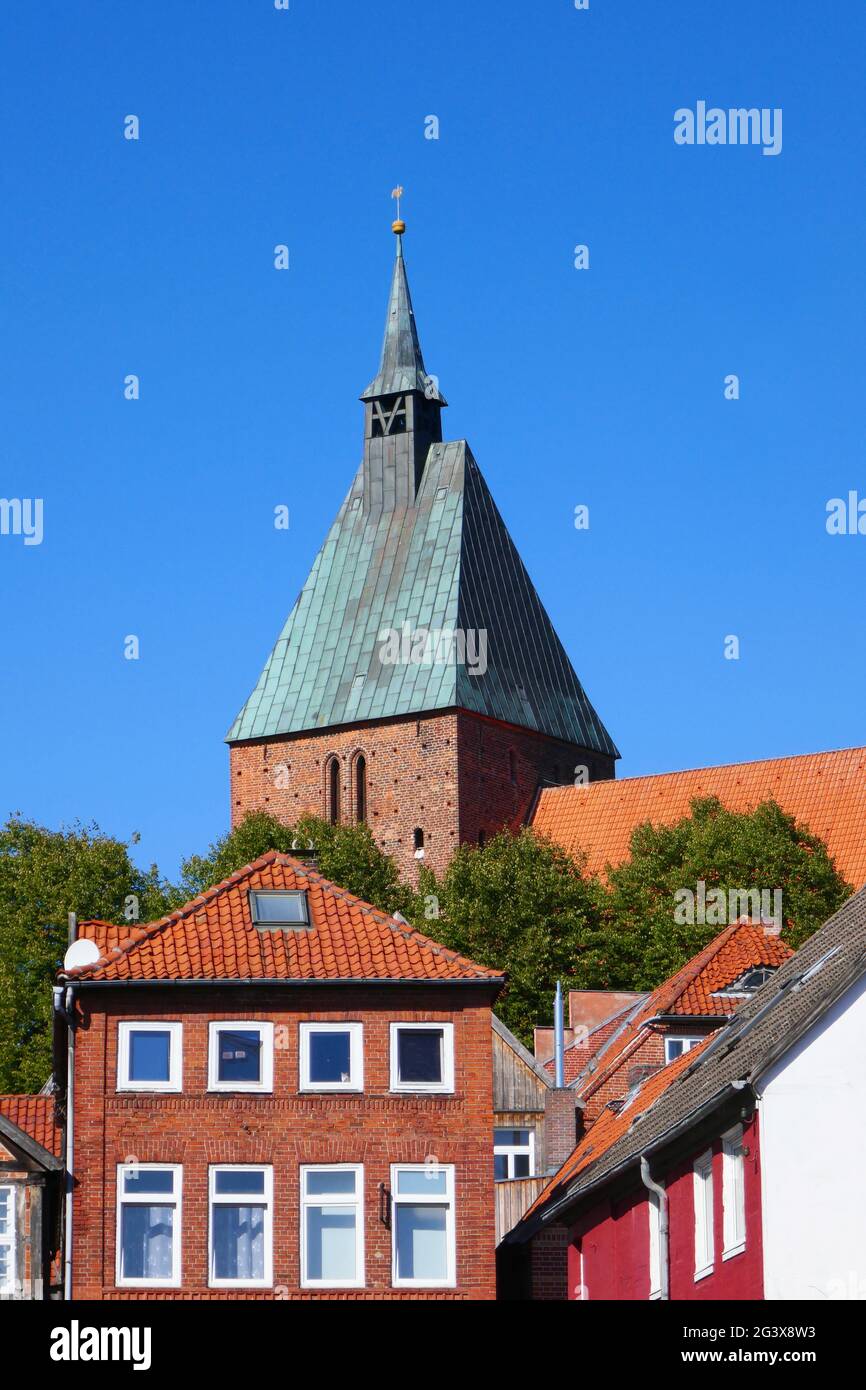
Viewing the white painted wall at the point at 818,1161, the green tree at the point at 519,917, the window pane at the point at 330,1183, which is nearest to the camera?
the white painted wall at the point at 818,1161

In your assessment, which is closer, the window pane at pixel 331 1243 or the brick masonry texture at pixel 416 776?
the window pane at pixel 331 1243

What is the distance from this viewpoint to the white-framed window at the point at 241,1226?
108ft

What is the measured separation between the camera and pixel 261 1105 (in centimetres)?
3381

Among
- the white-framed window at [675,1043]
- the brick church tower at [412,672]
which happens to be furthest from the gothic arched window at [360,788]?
the white-framed window at [675,1043]

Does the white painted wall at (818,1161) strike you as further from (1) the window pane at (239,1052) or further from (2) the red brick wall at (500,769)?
(2) the red brick wall at (500,769)

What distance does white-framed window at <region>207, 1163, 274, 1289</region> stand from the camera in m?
33.0

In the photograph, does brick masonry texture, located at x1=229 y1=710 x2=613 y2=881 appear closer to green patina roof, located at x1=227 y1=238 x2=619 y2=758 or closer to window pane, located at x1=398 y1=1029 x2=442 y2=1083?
green patina roof, located at x1=227 y1=238 x2=619 y2=758

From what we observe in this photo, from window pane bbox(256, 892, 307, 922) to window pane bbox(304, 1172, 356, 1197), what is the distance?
390 cm

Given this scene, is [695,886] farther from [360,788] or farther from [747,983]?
[747,983]

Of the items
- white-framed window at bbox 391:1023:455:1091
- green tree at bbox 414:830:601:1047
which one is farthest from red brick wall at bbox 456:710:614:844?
white-framed window at bbox 391:1023:455:1091

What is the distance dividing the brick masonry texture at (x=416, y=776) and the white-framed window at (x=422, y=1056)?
4695cm

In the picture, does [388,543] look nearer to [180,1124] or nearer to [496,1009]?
[496,1009]

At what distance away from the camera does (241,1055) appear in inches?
1346

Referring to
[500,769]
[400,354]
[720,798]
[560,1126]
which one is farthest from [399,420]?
[560,1126]
